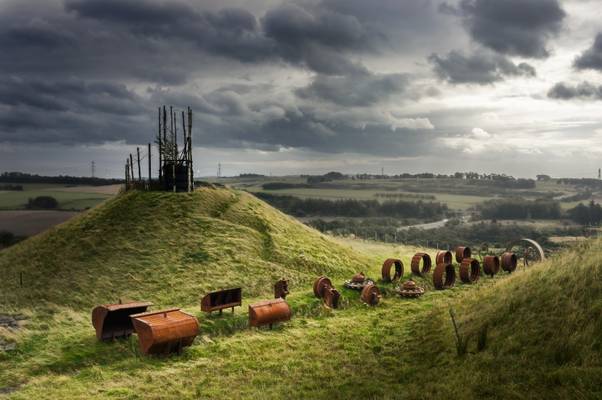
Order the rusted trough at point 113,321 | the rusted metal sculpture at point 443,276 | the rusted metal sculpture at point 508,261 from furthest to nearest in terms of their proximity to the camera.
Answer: the rusted metal sculpture at point 508,261
the rusted metal sculpture at point 443,276
the rusted trough at point 113,321

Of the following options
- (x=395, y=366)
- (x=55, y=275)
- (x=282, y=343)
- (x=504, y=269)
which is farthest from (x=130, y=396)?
(x=504, y=269)

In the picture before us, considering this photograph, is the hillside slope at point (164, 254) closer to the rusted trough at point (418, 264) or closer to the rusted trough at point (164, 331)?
the rusted trough at point (418, 264)

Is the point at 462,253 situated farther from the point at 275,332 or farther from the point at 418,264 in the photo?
the point at 275,332

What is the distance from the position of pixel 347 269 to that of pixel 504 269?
1299 cm

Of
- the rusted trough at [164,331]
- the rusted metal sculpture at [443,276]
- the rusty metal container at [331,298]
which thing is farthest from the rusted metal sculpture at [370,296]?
the rusted trough at [164,331]

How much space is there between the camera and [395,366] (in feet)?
50.2

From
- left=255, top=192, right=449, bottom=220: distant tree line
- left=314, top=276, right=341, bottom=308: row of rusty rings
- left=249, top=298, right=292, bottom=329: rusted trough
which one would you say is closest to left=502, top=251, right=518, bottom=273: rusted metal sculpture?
left=314, top=276, right=341, bottom=308: row of rusty rings

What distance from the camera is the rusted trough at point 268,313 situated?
64.2ft

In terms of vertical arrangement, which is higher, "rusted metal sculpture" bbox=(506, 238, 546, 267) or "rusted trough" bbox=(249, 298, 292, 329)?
"rusted metal sculpture" bbox=(506, 238, 546, 267)

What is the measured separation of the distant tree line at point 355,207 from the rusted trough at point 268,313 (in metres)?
109

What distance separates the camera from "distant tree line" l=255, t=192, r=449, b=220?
13688cm

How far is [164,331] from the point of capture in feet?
52.0

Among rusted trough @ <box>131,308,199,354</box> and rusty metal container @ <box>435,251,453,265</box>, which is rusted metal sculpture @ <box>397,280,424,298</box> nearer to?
rusty metal container @ <box>435,251,453,265</box>

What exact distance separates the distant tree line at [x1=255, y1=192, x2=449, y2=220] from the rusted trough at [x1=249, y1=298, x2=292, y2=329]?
109m
